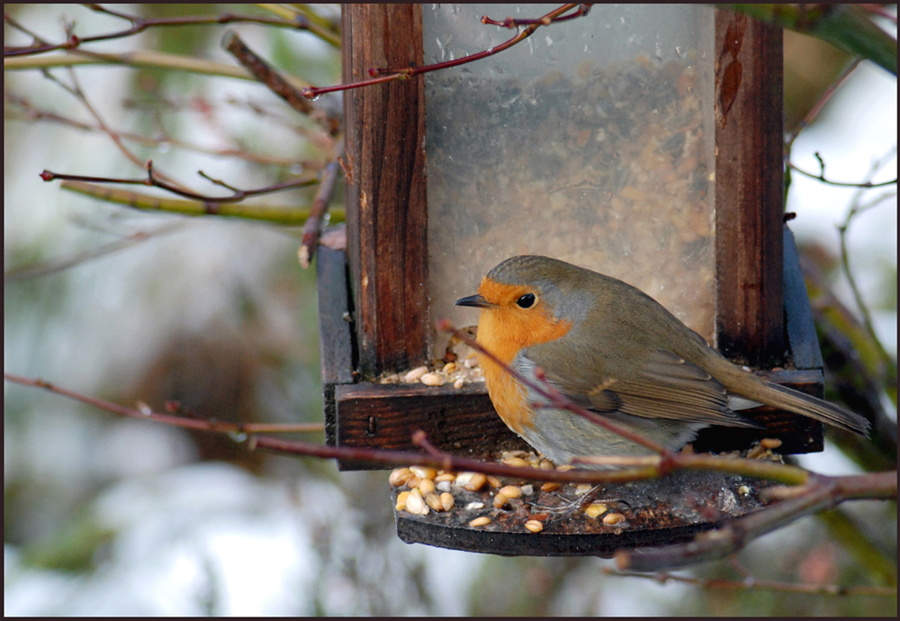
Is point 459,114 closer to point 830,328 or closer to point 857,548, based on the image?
point 830,328

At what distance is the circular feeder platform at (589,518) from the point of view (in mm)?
1882

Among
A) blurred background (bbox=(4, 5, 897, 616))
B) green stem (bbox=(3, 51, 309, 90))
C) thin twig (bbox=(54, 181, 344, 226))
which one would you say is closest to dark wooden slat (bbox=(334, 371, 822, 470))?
thin twig (bbox=(54, 181, 344, 226))

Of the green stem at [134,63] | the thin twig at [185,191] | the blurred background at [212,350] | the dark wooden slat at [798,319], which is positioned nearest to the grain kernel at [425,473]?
the thin twig at [185,191]

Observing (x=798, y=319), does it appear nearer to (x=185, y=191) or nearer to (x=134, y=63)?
(x=185, y=191)

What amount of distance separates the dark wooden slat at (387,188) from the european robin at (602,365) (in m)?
0.20

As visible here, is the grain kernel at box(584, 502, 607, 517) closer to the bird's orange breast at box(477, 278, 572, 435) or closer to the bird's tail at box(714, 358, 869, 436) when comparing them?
the bird's orange breast at box(477, 278, 572, 435)

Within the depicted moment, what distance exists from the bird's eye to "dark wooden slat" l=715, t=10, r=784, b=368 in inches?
21.2

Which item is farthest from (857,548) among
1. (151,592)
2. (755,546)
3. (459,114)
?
(151,592)

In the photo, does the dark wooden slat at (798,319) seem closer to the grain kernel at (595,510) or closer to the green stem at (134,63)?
the grain kernel at (595,510)

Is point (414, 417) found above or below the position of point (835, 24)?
below

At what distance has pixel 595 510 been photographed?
1.97 metres

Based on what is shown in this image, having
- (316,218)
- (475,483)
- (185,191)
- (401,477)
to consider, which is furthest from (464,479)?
(185,191)

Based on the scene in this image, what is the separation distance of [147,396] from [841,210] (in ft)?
12.1

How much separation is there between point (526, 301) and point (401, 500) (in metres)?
0.61
